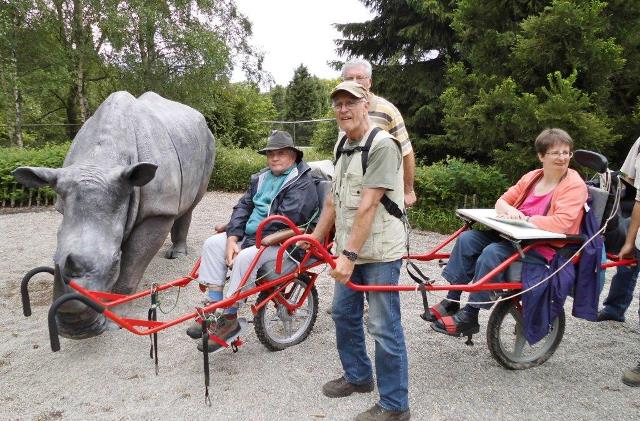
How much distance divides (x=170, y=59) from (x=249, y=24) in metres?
3.22

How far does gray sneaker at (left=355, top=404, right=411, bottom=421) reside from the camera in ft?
9.43

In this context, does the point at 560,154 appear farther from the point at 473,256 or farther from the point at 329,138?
the point at 329,138

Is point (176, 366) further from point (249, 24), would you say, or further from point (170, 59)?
point (249, 24)

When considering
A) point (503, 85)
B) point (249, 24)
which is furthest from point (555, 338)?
point (249, 24)

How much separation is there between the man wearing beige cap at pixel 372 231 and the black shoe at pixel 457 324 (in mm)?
653

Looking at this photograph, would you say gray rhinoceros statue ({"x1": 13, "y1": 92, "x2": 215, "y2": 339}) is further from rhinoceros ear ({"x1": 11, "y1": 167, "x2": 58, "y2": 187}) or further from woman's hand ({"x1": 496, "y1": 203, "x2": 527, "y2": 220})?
woman's hand ({"x1": 496, "y1": 203, "x2": 527, "y2": 220})

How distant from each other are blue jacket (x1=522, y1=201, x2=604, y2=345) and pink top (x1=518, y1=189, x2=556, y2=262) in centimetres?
6

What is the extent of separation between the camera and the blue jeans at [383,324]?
2.76 m

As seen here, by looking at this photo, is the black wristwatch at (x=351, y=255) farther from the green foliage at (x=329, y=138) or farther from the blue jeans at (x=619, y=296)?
the green foliage at (x=329, y=138)

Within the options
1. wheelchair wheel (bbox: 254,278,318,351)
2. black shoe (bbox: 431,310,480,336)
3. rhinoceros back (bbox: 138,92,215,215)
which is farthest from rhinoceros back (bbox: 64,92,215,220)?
black shoe (bbox: 431,310,480,336)

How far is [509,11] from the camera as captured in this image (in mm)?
8188

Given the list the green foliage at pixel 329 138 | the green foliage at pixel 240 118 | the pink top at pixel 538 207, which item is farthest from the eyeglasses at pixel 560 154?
the green foliage at pixel 240 118

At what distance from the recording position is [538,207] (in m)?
3.53

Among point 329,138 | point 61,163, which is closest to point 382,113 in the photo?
point 61,163
